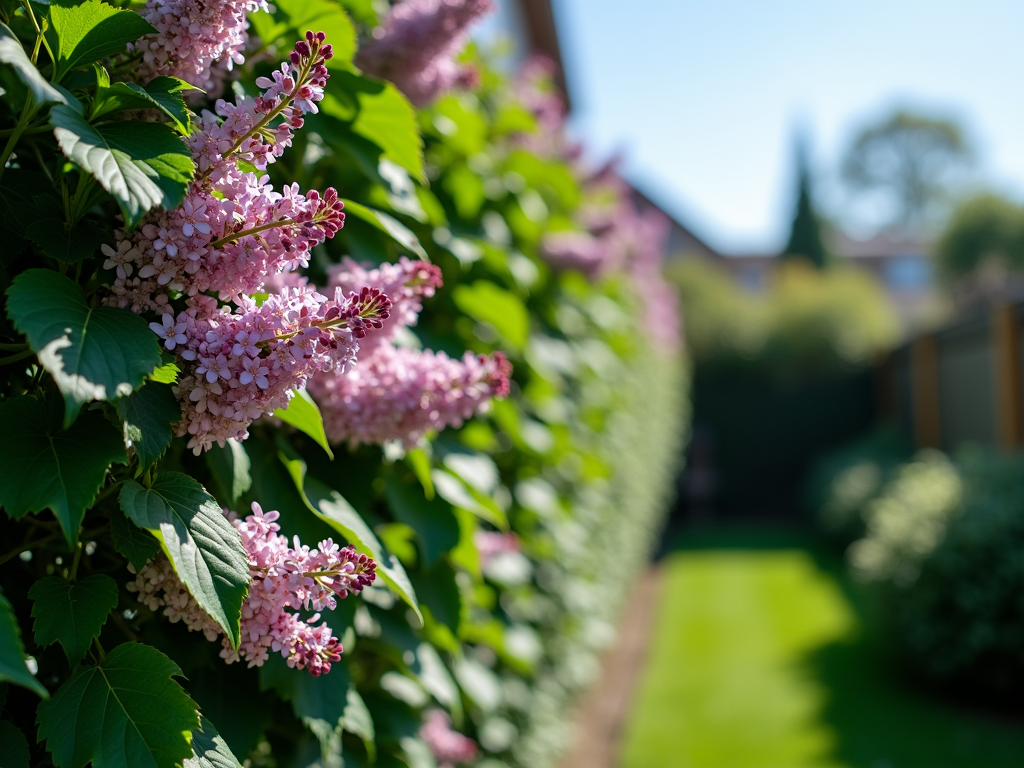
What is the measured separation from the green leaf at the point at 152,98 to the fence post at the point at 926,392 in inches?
425

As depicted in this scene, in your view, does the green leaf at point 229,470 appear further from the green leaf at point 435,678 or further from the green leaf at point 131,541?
the green leaf at point 435,678

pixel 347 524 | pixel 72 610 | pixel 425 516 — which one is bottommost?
pixel 425 516

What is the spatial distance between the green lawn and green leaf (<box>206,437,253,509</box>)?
4274mm

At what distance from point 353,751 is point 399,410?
763 mm

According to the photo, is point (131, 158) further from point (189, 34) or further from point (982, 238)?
point (982, 238)

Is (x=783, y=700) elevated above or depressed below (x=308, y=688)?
below

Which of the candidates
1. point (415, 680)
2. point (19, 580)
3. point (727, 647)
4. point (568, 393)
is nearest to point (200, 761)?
point (19, 580)

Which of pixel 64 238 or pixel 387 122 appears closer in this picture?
pixel 64 238

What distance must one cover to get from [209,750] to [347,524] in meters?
0.36

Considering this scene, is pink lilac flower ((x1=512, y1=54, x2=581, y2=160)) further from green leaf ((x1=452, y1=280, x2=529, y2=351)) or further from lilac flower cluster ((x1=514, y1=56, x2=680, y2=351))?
green leaf ((x1=452, y1=280, x2=529, y2=351))

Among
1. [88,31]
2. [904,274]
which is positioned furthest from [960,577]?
[904,274]

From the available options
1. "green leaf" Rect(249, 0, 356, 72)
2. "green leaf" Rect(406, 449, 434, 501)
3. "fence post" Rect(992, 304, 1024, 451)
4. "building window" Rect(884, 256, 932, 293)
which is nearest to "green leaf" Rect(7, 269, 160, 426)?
"green leaf" Rect(249, 0, 356, 72)

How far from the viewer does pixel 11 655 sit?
0.73 m

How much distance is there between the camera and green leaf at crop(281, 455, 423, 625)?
4.06ft
